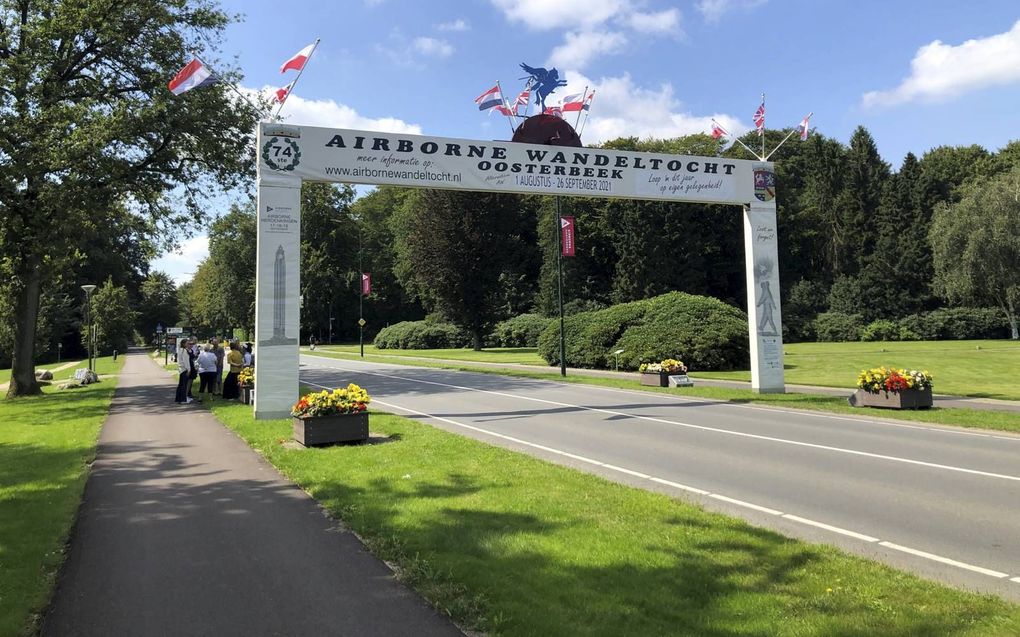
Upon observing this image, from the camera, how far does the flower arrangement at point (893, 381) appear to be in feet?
50.2

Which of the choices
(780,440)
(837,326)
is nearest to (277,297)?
(780,440)

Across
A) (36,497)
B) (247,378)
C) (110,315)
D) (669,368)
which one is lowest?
(36,497)

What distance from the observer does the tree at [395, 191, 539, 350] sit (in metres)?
54.2

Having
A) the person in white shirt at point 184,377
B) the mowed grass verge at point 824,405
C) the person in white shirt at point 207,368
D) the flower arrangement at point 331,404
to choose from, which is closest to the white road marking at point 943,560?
the flower arrangement at point 331,404

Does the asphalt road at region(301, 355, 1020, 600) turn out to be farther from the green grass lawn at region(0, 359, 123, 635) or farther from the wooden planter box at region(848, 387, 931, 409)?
the green grass lawn at region(0, 359, 123, 635)

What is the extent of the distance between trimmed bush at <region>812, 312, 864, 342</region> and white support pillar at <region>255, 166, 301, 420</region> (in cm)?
5808

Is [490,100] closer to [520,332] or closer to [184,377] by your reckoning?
[184,377]

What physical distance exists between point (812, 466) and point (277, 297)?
10.9 meters

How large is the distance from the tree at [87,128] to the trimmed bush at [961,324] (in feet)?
194

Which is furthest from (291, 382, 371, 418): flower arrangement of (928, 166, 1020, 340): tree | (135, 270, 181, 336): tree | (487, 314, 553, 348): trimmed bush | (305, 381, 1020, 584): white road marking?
(135, 270, 181, 336): tree

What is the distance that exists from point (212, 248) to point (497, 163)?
3146 inches

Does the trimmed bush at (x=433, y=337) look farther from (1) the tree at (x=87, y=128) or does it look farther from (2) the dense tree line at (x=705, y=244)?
(1) the tree at (x=87, y=128)

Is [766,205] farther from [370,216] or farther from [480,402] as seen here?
[370,216]

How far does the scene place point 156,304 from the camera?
9738 cm
